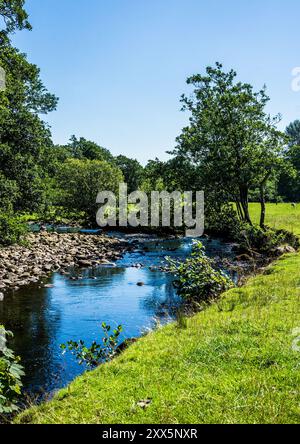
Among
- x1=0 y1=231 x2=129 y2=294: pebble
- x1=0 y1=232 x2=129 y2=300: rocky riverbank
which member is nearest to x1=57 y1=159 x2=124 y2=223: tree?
x1=0 y1=231 x2=129 y2=294: pebble

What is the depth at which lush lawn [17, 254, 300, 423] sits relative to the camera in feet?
19.5

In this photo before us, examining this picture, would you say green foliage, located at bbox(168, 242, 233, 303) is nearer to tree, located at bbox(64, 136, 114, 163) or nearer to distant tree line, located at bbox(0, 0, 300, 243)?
distant tree line, located at bbox(0, 0, 300, 243)

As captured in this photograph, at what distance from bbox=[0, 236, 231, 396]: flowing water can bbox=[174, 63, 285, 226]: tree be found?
38.8 feet

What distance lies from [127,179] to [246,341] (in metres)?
102

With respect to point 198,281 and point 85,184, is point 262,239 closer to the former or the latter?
point 198,281

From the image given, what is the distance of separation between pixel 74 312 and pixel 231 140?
21637mm

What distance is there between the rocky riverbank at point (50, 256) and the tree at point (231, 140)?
402 inches

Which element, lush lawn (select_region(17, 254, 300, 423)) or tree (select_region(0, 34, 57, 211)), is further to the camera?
tree (select_region(0, 34, 57, 211))

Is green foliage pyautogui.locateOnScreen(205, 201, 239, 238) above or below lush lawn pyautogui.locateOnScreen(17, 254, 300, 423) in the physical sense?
above

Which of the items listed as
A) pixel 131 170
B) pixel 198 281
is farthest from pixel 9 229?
pixel 131 170

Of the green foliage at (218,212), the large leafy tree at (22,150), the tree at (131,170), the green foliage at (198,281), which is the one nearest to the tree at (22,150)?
the large leafy tree at (22,150)

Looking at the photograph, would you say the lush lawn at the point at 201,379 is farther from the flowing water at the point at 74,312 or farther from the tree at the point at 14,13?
the tree at the point at 14,13

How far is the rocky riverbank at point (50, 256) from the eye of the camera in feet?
72.3
